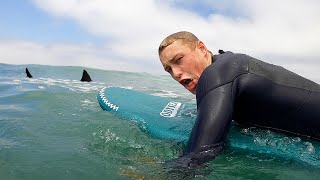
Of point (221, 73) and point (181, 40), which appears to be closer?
point (221, 73)

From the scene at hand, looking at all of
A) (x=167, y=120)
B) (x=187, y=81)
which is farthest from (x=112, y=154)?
(x=167, y=120)

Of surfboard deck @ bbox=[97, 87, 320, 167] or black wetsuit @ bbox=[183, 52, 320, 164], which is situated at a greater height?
black wetsuit @ bbox=[183, 52, 320, 164]

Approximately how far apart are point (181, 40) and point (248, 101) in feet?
2.30

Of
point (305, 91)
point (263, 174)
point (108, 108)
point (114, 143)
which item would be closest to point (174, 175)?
point (263, 174)

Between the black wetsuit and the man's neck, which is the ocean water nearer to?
the black wetsuit

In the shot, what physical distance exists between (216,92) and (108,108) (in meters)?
3.06

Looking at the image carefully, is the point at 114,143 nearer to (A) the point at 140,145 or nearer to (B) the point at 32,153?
(A) the point at 140,145

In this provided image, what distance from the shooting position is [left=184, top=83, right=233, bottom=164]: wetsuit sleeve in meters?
2.30

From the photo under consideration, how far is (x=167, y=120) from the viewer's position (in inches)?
169

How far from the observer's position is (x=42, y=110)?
5633 mm

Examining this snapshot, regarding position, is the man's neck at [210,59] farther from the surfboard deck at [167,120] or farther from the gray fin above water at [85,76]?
the gray fin above water at [85,76]

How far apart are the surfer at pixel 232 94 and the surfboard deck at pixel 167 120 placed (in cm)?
20

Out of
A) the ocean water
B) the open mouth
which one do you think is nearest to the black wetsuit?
the ocean water

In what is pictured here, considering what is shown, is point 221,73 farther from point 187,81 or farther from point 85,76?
point 85,76
